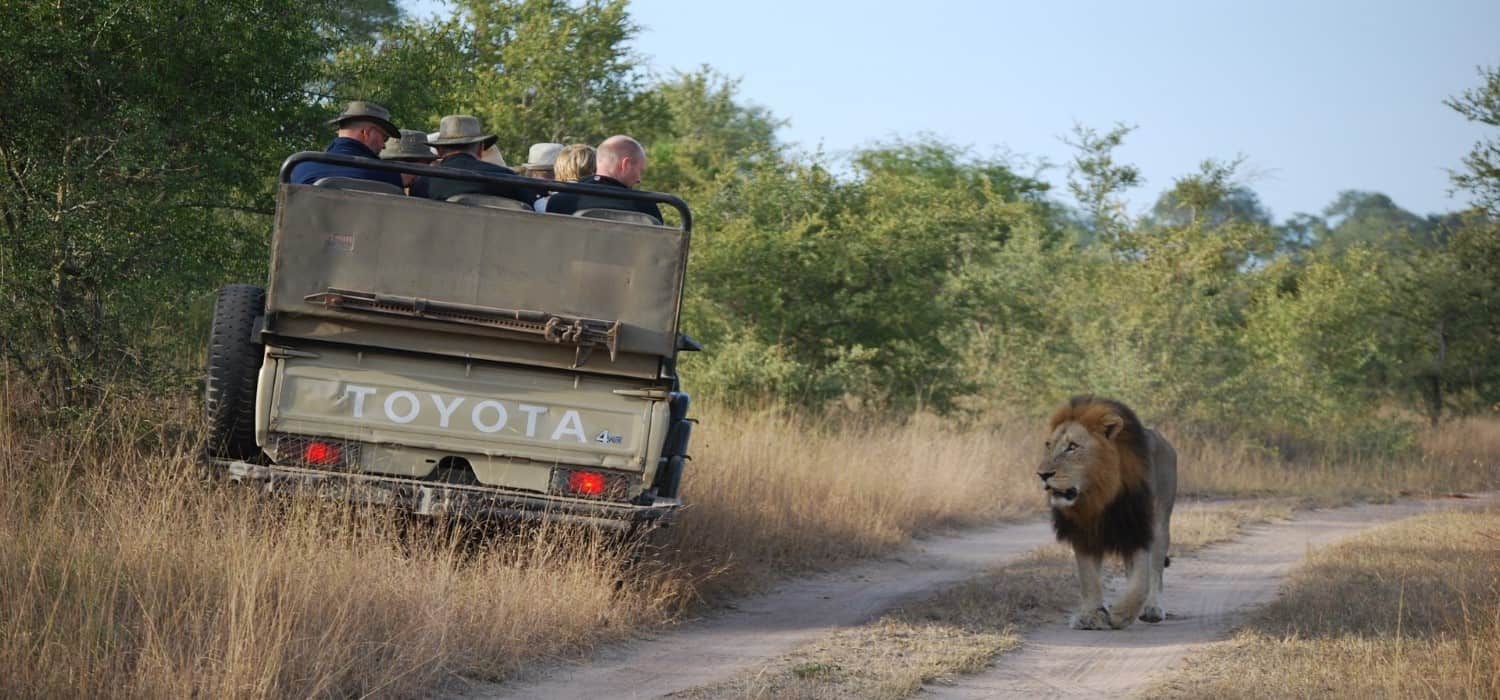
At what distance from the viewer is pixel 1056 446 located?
30.1 ft

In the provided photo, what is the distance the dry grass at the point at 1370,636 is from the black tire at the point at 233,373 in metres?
4.38

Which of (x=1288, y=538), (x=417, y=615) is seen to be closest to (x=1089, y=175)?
(x=1288, y=538)

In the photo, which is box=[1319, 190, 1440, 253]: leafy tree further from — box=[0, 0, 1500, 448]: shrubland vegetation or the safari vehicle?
the safari vehicle

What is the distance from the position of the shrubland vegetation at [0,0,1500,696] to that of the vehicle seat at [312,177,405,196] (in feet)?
4.99

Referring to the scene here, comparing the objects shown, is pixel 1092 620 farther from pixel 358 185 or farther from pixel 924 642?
pixel 358 185

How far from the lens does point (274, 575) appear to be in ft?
20.6

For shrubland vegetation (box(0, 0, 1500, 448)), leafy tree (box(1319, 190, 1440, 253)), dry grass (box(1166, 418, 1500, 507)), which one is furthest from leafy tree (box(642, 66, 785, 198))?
leafy tree (box(1319, 190, 1440, 253))

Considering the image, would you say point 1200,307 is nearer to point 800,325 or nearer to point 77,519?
point 800,325

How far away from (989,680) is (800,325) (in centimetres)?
1151

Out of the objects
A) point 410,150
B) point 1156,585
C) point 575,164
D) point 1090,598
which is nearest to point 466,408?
point 575,164

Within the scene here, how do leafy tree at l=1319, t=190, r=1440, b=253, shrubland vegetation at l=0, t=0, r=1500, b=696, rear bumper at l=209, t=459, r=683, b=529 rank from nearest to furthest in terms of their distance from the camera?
shrubland vegetation at l=0, t=0, r=1500, b=696 < rear bumper at l=209, t=459, r=683, b=529 < leafy tree at l=1319, t=190, r=1440, b=253

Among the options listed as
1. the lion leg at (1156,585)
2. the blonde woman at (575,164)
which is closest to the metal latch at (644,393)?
the blonde woman at (575,164)

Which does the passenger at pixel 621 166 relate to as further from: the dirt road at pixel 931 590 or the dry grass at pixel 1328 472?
the dry grass at pixel 1328 472

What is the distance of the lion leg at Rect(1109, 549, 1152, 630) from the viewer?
8.95m
